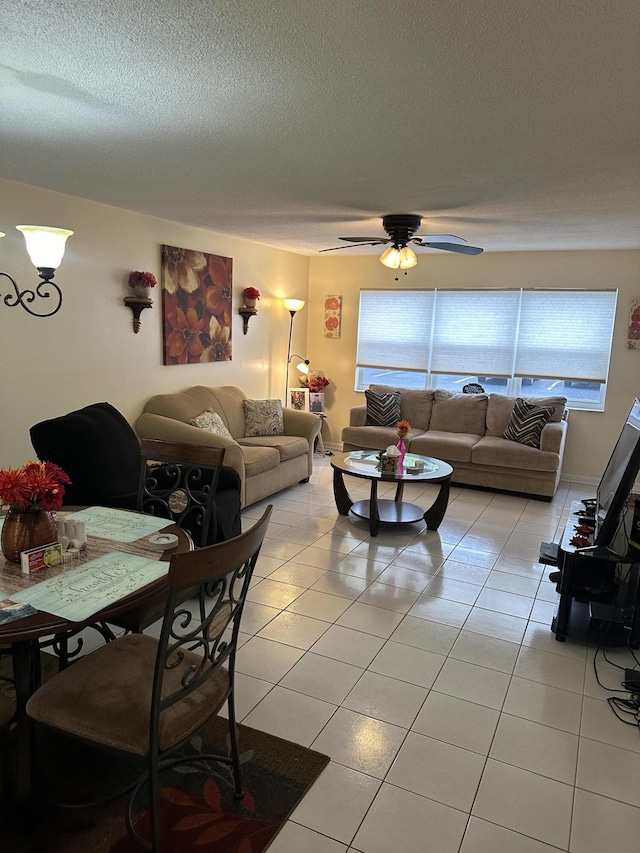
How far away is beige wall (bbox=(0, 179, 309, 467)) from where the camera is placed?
3699 mm

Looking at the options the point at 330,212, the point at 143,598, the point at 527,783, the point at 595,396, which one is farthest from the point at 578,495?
the point at 143,598

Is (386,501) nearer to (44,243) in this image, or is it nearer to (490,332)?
(490,332)

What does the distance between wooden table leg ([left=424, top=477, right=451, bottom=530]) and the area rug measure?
8.60 ft

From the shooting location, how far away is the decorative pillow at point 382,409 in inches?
252

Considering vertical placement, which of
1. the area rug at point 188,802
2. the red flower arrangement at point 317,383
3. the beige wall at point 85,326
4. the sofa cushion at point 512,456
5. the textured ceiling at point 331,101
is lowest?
the area rug at point 188,802

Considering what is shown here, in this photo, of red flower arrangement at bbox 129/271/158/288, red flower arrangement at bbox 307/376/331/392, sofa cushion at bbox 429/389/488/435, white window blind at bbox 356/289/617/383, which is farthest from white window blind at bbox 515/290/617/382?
red flower arrangement at bbox 129/271/158/288

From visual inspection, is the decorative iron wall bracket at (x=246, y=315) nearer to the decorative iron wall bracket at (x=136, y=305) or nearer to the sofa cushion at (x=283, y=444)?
the sofa cushion at (x=283, y=444)

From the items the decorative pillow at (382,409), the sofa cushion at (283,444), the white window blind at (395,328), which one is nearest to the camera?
the sofa cushion at (283,444)

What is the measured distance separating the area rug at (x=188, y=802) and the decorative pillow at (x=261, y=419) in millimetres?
3566

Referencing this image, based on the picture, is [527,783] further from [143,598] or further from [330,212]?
[330,212]

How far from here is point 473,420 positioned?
6.24 metres

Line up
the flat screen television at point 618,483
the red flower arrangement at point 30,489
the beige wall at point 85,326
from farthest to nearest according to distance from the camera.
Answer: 1. the beige wall at point 85,326
2. the flat screen television at point 618,483
3. the red flower arrangement at point 30,489

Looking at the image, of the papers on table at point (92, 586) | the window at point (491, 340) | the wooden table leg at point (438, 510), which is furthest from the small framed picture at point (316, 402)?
the papers on table at point (92, 586)

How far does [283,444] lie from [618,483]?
3.07 metres
